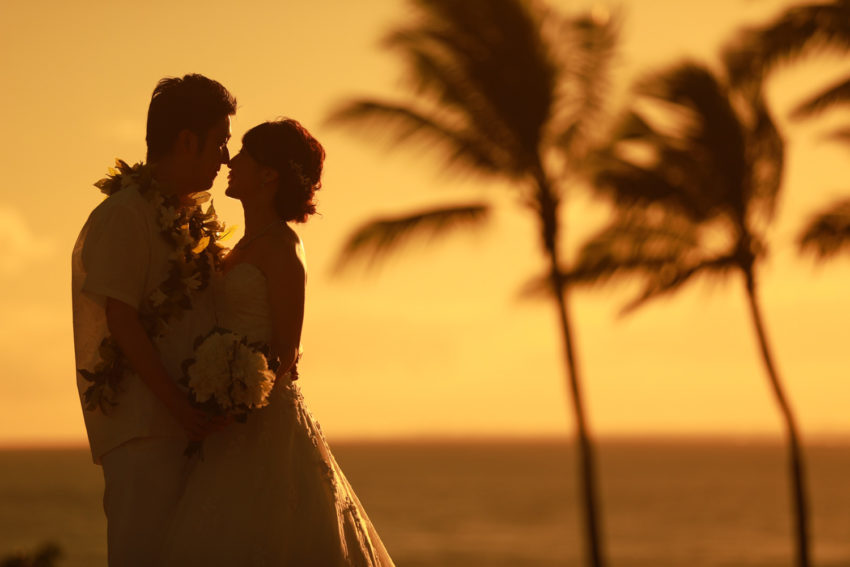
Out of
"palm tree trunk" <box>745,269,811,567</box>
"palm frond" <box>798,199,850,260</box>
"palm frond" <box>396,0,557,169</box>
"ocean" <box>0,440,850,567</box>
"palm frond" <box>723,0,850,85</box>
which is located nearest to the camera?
"palm frond" <box>723,0,850,85</box>

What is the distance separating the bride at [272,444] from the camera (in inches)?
185

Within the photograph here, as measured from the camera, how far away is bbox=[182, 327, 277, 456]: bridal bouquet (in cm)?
448

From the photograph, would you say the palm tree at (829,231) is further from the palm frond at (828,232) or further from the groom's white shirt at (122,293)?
the groom's white shirt at (122,293)

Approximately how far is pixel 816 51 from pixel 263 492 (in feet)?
37.2

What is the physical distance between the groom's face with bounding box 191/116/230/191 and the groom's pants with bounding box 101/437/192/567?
0.99 m

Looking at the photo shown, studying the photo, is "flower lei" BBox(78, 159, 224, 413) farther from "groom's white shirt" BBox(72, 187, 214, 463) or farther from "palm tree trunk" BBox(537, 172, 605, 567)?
"palm tree trunk" BBox(537, 172, 605, 567)

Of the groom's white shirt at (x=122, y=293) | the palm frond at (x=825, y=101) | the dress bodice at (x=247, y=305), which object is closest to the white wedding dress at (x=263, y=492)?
the dress bodice at (x=247, y=305)

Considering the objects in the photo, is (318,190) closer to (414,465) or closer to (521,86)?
(521,86)

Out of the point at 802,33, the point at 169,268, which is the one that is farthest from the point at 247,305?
the point at 802,33

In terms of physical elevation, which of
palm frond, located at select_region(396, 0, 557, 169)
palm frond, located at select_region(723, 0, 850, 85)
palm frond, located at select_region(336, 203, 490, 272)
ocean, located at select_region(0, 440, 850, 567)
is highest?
palm frond, located at select_region(396, 0, 557, 169)

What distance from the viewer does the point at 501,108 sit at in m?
16.9

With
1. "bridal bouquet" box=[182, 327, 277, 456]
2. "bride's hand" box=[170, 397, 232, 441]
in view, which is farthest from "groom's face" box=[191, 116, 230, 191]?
"bride's hand" box=[170, 397, 232, 441]

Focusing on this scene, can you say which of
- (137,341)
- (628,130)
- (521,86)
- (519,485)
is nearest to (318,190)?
(137,341)

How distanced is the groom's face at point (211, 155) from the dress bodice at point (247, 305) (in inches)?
15.3
